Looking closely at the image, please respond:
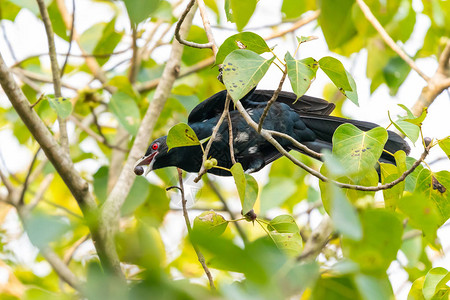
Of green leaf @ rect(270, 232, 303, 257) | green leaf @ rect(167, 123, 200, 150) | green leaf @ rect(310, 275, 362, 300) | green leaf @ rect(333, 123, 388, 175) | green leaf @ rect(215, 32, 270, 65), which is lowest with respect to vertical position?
green leaf @ rect(310, 275, 362, 300)

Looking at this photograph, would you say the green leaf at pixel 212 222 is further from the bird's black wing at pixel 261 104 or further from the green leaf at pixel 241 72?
the bird's black wing at pixel 261 104

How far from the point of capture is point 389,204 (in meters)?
2.30

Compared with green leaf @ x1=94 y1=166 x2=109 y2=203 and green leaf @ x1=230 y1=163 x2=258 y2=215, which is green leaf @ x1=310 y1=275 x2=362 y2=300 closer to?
green leaf @ x1=230 y1=163 x2=258 y2=215

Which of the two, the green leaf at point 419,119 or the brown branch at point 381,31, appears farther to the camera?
the brown branch at point 381,31

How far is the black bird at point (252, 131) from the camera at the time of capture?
149 inches

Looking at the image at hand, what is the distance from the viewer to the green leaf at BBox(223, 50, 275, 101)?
2072 millimetres

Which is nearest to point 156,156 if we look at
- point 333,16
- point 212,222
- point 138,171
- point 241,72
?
point 138,171

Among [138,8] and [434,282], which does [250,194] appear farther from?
[138,8]

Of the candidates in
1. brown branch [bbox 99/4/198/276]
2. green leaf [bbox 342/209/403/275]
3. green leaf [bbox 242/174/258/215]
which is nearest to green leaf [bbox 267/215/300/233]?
green leaf [bbox 242/174/258/215]

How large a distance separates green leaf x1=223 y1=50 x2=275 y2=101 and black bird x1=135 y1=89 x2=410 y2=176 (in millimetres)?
1622

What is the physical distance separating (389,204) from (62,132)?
6.98ft

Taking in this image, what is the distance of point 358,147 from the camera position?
2188 millimetres

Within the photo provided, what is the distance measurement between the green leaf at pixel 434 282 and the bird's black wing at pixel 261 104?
197 cm

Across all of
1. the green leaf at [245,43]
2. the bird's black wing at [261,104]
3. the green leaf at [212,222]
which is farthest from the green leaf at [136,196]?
the green leaf at [245,43]
